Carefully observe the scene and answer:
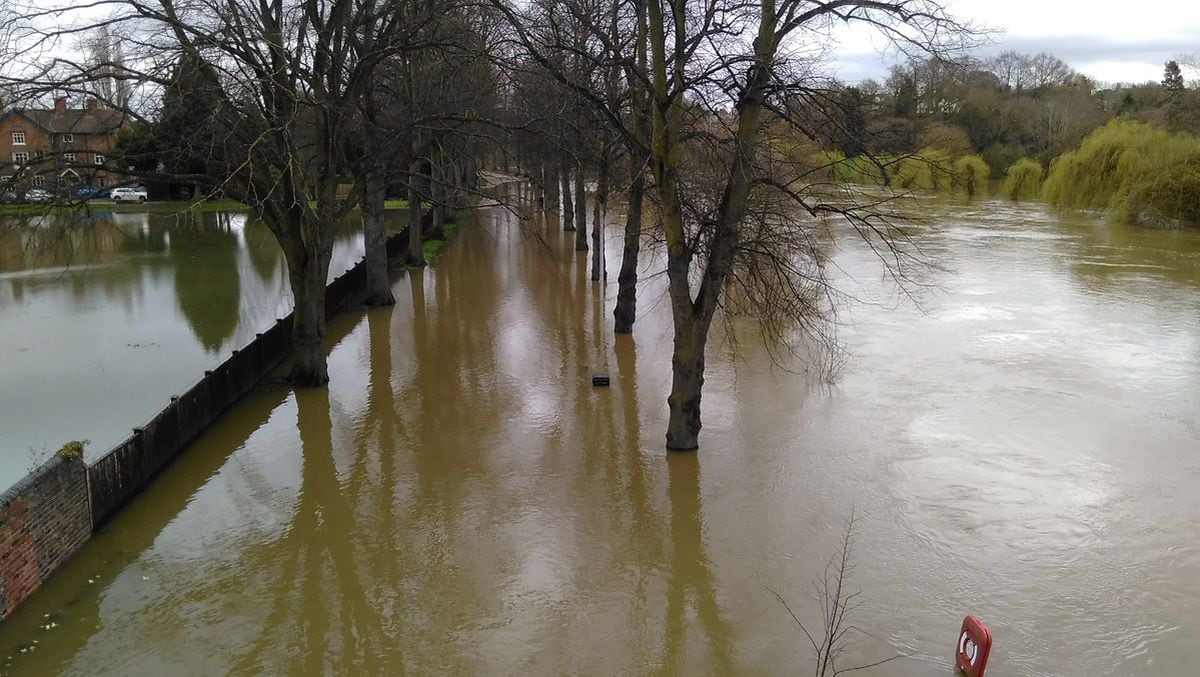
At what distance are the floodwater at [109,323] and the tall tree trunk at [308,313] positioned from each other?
1819 millimetres

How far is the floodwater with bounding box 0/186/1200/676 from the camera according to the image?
7.19 metres

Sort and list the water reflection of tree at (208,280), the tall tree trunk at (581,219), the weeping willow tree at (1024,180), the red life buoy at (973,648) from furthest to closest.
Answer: the weeping willow tree at (1024,180)
the tall tree trunk at (581,219)
the water reflection of tree at (208,280)
the red life buoy at (973,648)

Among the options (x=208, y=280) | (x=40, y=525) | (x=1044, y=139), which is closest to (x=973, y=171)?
(x=1044, y=139)

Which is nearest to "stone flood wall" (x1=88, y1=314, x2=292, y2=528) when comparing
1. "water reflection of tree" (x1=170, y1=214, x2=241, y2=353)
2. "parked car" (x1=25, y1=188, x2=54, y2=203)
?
"water reflection of tree" (x1=170, y1=214, x2=241, y2=353)

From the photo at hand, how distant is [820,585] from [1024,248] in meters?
27.7

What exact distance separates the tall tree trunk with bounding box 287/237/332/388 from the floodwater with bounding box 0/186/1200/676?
629mm

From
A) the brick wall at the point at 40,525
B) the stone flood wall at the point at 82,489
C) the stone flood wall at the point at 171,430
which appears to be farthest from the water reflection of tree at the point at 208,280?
the brick wall at the point at 40,525

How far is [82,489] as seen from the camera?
27.8 feet

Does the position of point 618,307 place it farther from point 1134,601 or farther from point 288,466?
point 1134,601

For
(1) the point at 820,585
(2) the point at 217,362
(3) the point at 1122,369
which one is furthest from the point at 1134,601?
(2) the point at 217,362

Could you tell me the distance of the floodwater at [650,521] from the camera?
719 cm

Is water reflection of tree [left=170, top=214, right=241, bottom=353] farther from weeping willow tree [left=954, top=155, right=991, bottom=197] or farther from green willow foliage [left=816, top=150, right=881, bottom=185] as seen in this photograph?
weeping willow tree [left=954, top=155, right=991, bottom=197]

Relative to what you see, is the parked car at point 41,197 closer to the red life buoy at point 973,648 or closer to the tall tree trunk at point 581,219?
the red life buoy at point 973,648

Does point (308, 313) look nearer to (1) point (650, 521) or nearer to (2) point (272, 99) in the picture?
(2) point (272, 99)
